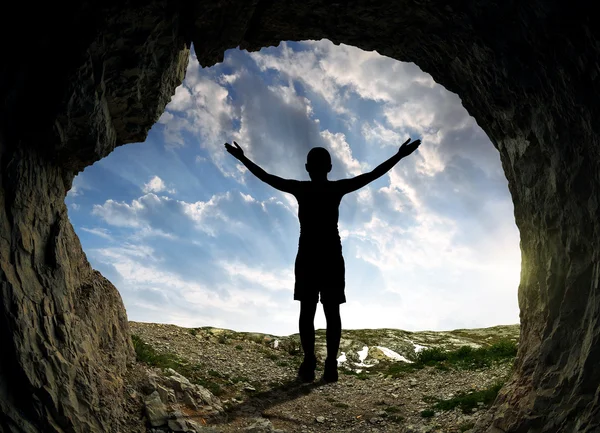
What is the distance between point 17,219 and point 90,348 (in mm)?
2500

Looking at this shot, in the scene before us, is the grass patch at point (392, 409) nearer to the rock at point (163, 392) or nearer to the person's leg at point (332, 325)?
the person's leg at point (332, 325)

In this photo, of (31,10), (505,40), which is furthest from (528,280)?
(31,10)

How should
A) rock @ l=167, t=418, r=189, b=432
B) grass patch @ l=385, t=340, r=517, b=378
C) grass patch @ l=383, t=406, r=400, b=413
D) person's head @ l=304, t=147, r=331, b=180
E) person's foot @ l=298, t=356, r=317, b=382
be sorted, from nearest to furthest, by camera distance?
1. rock @ l=167, t=418, r=189, b=432
2. grass patch @ l=383, t=406, r=400, b=413
3. person's head @ l=304, t=147, r=331, b=180
4. person's foot @ l=298, t=356, r=317, b=382
5. grass patch @ l=385, t=340, r=517, b=378

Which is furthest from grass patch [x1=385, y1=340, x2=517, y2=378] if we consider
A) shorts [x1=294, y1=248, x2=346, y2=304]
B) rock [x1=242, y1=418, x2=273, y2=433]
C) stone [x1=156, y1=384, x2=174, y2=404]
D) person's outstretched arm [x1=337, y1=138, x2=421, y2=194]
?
stone [x1=156, y1=384, x2=174, y2=404]

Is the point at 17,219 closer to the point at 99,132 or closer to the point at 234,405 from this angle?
the point at 99,132

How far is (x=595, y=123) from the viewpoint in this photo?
15.2 feet

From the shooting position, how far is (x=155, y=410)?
22.7 feet

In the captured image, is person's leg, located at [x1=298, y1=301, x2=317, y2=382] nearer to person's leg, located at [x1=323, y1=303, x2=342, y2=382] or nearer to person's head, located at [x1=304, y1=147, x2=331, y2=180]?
person's leg, located at [x1=323, y1=303, x2=342, y2=382]

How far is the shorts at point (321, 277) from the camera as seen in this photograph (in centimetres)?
912

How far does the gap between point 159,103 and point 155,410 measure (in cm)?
549

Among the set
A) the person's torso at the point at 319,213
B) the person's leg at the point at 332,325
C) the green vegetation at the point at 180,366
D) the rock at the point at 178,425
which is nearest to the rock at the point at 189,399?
the rock at the point at 178,425

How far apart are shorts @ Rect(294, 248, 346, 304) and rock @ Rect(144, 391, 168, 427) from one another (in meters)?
3.47

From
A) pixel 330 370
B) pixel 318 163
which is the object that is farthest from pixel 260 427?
pixel 318 163

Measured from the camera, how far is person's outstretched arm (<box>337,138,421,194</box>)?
8.54 m
